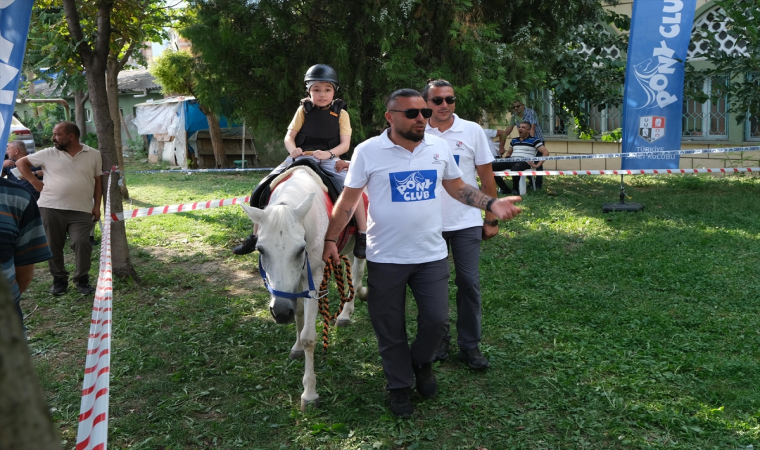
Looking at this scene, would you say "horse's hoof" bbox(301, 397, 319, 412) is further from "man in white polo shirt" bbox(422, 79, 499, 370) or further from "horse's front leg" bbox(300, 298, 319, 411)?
"man in white polo shirt" bbox(422, 79, 499, 370)

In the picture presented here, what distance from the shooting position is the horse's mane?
404 centimetres

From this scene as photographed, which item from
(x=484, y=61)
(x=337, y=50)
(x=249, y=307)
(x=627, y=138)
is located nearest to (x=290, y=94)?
(x=337, y=50)

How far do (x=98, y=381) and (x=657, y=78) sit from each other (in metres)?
9.86

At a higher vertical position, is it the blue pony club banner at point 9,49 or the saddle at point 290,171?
the blue pony club banner at point 9,49

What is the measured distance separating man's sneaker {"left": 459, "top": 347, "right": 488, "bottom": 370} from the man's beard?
5.97 feet

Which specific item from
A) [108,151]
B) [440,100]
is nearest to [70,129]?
[108,151]

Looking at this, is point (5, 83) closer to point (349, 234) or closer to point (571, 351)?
point (349, 234)

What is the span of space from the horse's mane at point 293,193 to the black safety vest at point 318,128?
0.77 m

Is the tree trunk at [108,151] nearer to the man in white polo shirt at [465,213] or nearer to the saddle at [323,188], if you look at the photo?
the saddle at [323,188]

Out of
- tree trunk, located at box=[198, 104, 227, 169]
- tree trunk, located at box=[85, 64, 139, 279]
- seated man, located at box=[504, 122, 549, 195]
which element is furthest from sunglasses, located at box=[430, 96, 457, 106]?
tree trunk, located at box=[198, 104, 227, 169]

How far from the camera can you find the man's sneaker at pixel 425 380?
4.34 metres

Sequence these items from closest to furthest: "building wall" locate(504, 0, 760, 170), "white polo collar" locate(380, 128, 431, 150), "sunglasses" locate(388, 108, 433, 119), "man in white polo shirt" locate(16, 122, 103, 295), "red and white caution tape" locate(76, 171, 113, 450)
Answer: "red and white caution tape" locate(76, 171, 113, 450) → "sunglasses" locate(388, 108, 433, 119) → "white polo collar" locate(380, 128, 431, 150) → "man in white polo shirt" locate(16, 122, 103, 295) → "building wall" locate(504, 0, 760, 170)

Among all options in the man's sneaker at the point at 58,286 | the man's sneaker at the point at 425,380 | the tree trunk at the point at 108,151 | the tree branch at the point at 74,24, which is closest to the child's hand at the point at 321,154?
the man's sneaker at the point at 425,380

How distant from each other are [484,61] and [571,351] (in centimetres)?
564
